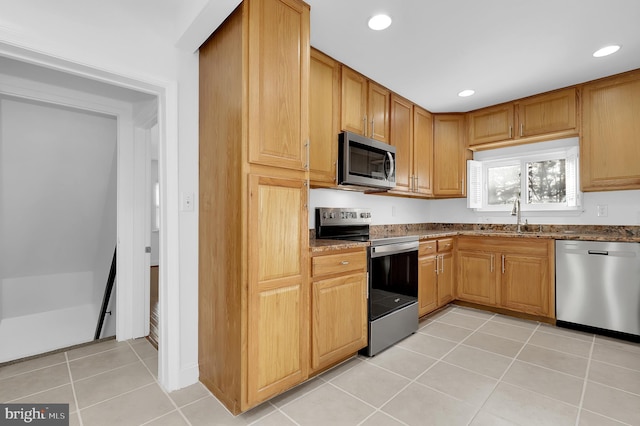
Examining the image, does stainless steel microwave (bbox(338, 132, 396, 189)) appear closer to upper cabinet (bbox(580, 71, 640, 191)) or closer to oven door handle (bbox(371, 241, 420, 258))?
oven door handle (bbox(371, 241, 420, 258))

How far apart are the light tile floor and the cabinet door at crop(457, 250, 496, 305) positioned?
79 centimetres

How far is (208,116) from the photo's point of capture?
2.02m

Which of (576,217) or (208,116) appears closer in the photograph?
(208,116)

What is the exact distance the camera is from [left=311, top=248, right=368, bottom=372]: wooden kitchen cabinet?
2.03 meters

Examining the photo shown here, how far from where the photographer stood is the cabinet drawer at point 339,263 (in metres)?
2.03

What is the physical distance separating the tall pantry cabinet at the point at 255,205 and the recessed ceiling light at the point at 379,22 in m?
0.49

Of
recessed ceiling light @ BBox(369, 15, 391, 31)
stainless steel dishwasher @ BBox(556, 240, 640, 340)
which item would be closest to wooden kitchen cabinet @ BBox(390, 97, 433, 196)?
recessed ceiling light @ BBox(369, 15, 391, 31)

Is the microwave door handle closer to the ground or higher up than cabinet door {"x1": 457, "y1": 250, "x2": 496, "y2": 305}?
higher up

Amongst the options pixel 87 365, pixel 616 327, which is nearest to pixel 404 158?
pixel 616 327

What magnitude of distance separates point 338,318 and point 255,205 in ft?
3.50

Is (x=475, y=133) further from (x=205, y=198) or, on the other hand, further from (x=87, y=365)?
(x=87, y=365)

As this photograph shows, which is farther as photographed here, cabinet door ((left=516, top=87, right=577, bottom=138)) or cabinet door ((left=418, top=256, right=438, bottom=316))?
cabinet door ((left=516, top=87, right=577, bottom=138))

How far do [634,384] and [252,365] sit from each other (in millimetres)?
2569

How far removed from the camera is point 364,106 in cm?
290
